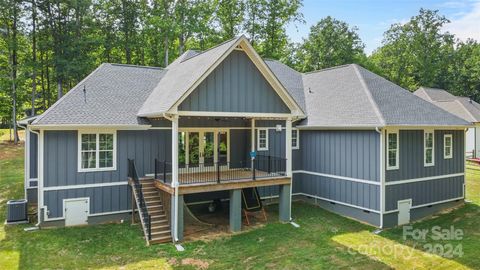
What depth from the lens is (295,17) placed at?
1383 inches

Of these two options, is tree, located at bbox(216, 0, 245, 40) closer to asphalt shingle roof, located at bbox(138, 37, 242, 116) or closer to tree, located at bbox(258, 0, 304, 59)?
tree, located at bbox(258, 0, 304, 59)

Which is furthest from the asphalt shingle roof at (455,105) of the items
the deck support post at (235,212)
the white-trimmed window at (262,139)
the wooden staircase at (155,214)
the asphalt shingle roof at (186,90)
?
the wooden staircase at (155,214)

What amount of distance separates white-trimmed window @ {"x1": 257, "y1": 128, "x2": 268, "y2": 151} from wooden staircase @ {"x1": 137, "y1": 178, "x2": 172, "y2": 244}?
16.7 feet

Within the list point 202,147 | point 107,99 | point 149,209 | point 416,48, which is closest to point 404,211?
point 202,147

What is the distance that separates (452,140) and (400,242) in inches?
264

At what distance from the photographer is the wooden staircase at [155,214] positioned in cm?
1038

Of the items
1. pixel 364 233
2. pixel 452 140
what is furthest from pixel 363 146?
pixel 452 140

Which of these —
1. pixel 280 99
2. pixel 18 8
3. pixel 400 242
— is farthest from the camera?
pixel 18 8

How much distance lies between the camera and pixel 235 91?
11.5m

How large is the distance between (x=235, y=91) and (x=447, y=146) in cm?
1006

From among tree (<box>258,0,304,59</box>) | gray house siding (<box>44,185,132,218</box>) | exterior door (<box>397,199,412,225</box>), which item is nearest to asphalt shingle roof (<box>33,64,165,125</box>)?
gray house siding (<box>44,185,132,218</box>)

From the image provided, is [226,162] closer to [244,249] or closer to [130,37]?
[244,249]

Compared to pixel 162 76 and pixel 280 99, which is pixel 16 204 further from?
pixel 280 99

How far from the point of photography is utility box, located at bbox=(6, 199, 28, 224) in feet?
38.7
